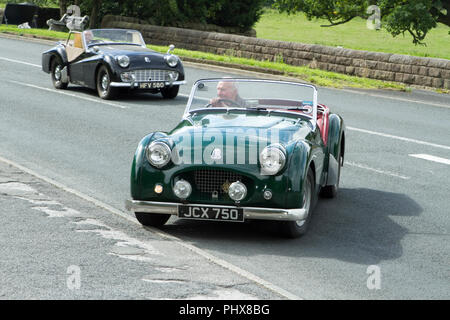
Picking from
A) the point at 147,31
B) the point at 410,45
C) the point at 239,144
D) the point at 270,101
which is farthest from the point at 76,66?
the point at 410,45

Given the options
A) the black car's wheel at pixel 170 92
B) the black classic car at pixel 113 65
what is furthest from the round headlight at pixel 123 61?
the black car's wheel at pixel 170 92

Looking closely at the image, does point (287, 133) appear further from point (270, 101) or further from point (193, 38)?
point (193, 38)

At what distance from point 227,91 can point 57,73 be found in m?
11.1

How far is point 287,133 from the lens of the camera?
25.4ft

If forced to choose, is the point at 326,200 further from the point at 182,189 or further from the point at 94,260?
the point at 94,260

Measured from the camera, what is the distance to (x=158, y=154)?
7324mm

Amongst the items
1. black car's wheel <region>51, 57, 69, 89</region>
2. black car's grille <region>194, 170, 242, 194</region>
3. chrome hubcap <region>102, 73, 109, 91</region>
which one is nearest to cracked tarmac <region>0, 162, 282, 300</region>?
black car's grille <region>194, 170, 242, 194</region>

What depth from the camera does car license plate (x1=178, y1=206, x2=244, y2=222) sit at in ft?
23.2

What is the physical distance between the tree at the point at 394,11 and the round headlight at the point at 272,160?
21908mm

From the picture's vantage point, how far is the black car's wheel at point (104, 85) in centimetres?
1739

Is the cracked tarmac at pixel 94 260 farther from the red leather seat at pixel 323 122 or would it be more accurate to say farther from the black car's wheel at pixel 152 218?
the red leather seat at pixel 323 122

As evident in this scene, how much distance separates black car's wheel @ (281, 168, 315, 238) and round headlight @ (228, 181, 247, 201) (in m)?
0.50

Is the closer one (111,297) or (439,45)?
(111,297)

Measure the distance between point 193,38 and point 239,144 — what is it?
85.3 ft
